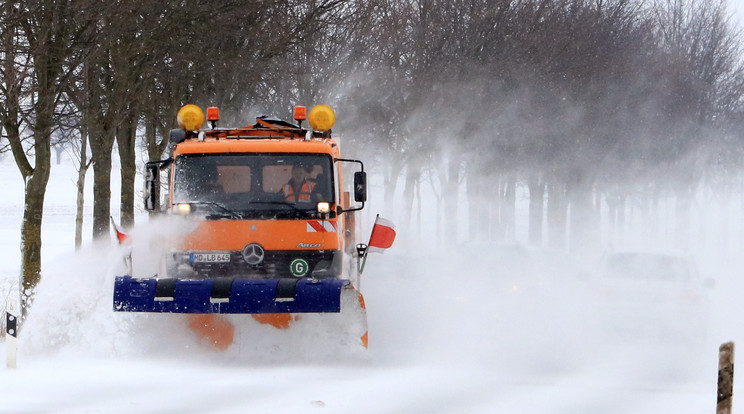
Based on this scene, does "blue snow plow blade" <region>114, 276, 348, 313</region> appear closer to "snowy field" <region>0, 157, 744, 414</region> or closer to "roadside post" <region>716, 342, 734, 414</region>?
"snowy field" <region>0, 157, 744, 414</region>

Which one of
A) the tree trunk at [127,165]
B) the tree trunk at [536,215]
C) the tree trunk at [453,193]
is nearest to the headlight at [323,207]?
the tree trunk at [127,165]

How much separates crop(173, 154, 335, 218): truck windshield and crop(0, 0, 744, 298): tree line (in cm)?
220

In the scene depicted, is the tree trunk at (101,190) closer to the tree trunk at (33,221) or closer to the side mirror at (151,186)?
the tree trunk at (33,221)

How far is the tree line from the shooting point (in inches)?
492

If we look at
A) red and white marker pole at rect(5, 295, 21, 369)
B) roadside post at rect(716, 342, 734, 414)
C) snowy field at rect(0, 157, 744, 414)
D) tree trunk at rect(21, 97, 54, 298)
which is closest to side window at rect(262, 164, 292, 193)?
snowy field at rect(0, 157, 744, 414)

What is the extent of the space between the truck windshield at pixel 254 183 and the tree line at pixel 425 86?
220 centimetres

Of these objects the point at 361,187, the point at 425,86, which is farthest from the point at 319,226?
the point at 425,86

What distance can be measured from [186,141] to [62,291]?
6.59 feet

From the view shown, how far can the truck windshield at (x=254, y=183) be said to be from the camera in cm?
991

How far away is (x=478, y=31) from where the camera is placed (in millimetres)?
25422

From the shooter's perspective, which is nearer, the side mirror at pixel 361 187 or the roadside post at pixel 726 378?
the roadside post at pixel 726 378

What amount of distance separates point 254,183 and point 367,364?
2200mm

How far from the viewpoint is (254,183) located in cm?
1003

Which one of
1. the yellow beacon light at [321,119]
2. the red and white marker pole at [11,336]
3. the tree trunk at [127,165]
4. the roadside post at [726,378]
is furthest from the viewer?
the tree trunk at [127,165]
